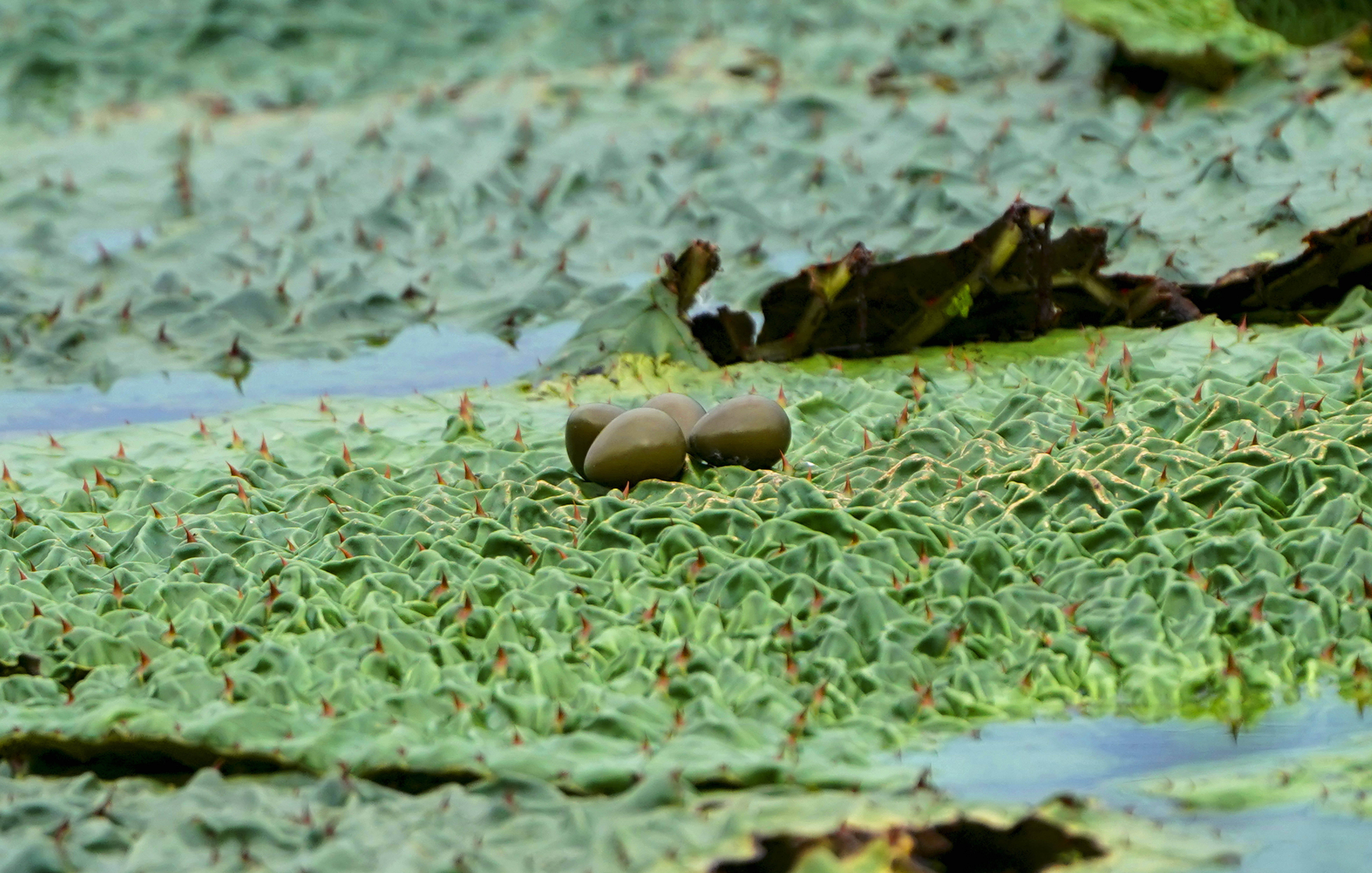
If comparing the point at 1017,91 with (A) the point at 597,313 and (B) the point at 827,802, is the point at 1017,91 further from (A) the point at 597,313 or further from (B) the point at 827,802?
(B) the point at 827,802

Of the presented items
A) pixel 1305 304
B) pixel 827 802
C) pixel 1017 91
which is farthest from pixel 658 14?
pixel 827 802

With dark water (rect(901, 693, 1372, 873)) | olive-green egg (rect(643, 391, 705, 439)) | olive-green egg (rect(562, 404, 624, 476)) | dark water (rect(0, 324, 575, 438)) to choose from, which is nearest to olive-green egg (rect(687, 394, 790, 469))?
olive-green egg (rect(643, 391, 705, 439))

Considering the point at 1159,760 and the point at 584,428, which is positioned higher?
the point at 584,428

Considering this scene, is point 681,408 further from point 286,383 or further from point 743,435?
point 286,383

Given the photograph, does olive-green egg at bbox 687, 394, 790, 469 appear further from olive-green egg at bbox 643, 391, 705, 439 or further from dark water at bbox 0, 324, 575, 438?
dark water at bbox 0, 324, 575, 438

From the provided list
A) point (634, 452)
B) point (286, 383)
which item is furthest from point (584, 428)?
point (286, 383)

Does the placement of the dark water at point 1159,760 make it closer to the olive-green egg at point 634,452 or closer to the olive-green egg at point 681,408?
the olive-green egg at point 634,452

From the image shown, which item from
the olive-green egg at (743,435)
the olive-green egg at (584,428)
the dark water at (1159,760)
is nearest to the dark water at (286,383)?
the olive-green egg at (584,428)
